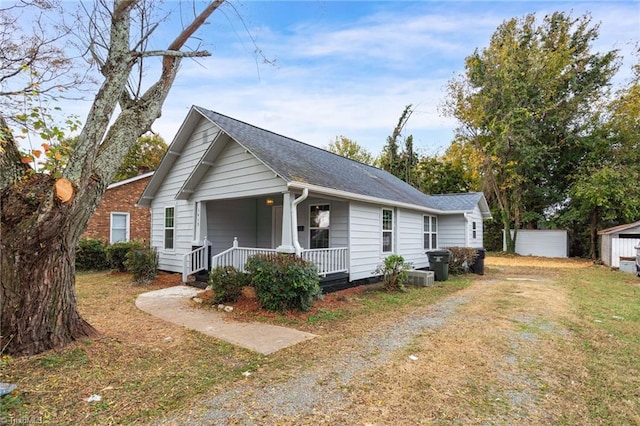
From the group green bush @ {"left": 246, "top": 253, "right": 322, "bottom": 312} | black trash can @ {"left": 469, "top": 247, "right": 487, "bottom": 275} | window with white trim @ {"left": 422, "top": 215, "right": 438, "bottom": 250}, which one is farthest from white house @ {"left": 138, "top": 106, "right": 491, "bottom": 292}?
black trash can @ {"left": 469, "top": 247, "right": 487, "bottom": 275}

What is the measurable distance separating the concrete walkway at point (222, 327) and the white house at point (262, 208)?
1742mm

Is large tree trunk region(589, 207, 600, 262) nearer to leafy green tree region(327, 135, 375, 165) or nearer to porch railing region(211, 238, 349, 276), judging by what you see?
porch railing region(211, 238, 349, 276)

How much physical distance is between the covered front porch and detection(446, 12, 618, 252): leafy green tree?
17.8 meters

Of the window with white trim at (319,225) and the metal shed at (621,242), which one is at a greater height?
the window with white trim at (319,225)

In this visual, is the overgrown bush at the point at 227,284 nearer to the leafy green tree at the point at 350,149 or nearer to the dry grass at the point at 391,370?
the dry grass at the point at 391,370

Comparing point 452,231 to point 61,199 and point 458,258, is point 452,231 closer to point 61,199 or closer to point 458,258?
point 458,258

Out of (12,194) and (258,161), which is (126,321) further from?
(258,161)

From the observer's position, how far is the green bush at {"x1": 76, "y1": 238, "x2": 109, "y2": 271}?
12.8 m

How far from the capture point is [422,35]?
9.78m

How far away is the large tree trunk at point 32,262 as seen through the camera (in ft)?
12.9

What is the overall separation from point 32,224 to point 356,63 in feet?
35.3

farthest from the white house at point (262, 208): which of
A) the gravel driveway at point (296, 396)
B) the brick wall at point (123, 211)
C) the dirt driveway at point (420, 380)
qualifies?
the brick wall at point (123, 211)

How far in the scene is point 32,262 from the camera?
4043 millimetres

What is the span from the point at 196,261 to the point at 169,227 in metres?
2.49
